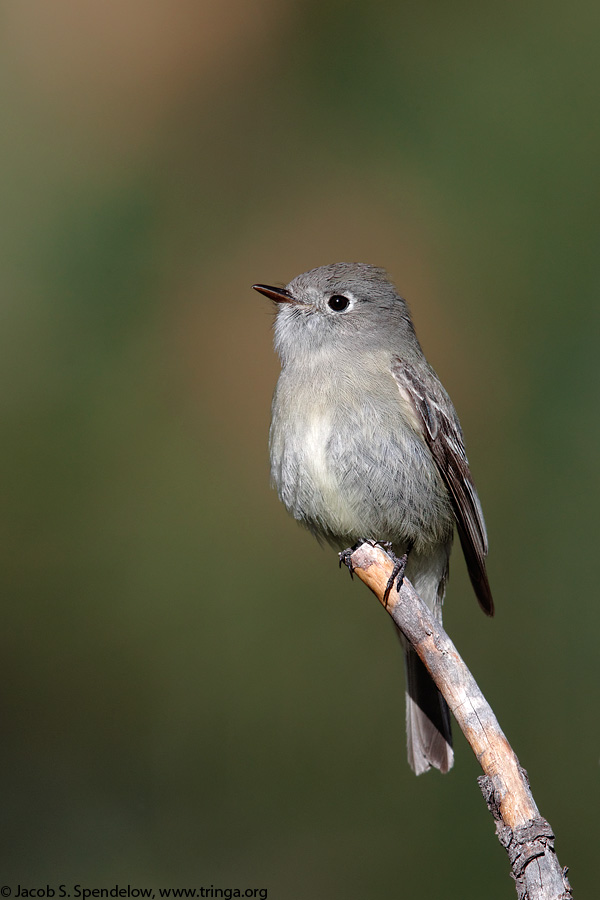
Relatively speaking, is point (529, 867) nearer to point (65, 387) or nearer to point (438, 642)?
point (438, 642)

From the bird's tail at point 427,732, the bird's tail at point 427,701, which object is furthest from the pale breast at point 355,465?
the bird's tail at point 427,732

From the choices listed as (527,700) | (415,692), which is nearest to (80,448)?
(415,692)

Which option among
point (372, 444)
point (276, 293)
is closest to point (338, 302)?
point (276, 293)

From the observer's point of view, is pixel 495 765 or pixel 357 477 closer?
pixel 495 765

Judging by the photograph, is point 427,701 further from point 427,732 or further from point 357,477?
point 357,477

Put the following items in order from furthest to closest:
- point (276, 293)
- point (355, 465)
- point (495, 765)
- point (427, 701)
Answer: point (276, 293), point (427, 701), point (355, 465), point (495, 765)

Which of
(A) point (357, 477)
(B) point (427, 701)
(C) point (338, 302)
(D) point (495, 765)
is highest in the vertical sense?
(C) point (338, 302)

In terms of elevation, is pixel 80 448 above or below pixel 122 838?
above
